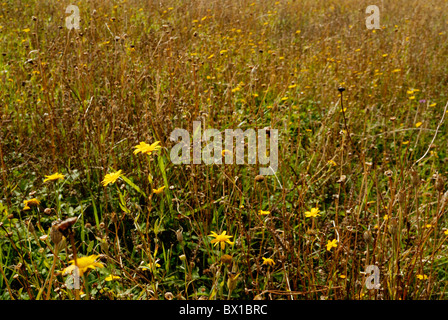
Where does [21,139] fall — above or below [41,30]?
below

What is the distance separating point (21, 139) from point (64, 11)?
7.82 ft

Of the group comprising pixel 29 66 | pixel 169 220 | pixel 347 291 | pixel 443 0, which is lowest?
pixel 347 291

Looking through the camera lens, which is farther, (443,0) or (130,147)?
(443,0)

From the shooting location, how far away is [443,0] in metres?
7.00

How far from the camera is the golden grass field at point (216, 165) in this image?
1.28 meters

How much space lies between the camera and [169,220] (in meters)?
1.72

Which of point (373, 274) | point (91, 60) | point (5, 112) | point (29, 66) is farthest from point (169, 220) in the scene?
point (29, 66)

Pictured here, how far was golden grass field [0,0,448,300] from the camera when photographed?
1276mm

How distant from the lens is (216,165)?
180 cm
